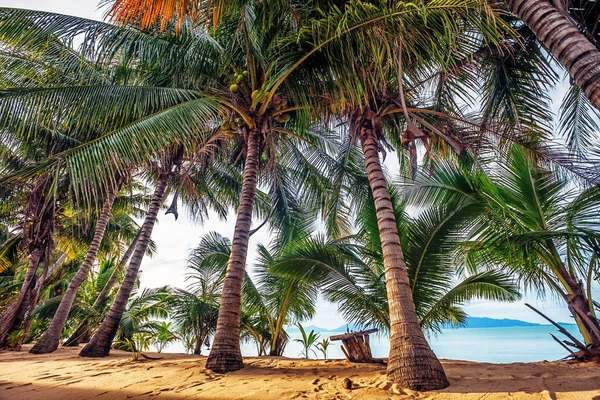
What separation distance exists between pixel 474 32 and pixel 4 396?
6680 millimetres

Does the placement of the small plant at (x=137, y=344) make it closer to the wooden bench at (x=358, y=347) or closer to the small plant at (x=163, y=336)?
the small plant at (x=163, y=336)

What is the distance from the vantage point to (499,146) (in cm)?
508

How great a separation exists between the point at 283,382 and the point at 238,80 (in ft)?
14.9

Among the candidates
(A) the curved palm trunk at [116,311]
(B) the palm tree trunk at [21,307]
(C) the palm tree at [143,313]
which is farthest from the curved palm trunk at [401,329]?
(B) the palm tree trunk at [21,307]

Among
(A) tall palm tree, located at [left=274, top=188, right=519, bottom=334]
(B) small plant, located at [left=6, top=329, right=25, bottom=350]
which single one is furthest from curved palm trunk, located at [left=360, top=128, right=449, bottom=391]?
(B) small plant, located at [left=6, top=329, right=25, bottom=350]

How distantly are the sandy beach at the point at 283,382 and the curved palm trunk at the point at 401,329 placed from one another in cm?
15

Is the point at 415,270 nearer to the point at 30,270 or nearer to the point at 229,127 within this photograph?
the point at 229,127

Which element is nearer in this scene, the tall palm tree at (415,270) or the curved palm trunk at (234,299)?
the curved palm trunk at (234,299)

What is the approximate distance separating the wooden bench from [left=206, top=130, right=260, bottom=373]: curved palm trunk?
1.55 m

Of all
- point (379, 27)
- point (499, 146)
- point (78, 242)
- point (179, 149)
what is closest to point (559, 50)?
point (379, 27)

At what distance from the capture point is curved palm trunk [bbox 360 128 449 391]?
306cm

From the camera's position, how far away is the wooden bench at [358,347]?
474 cm

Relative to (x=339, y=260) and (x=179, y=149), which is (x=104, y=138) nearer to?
(x=179, y=149)

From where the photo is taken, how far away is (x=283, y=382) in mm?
3490
